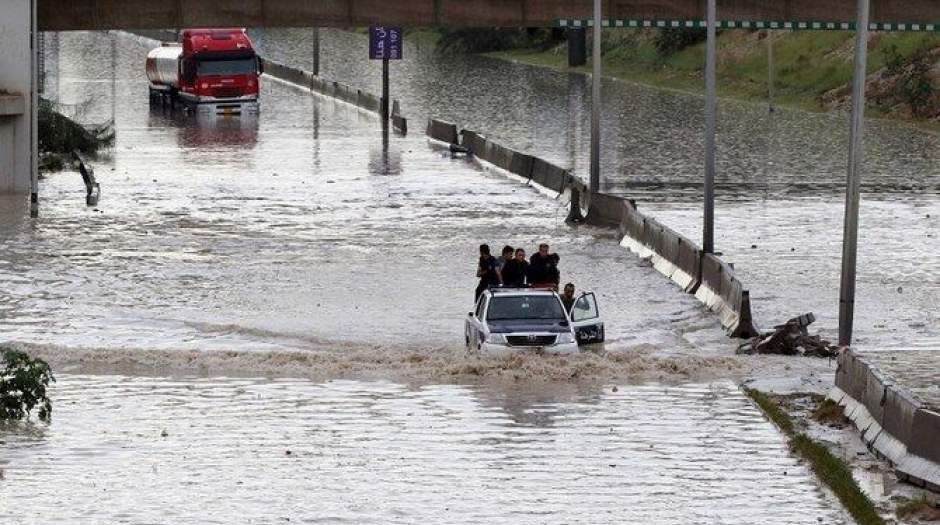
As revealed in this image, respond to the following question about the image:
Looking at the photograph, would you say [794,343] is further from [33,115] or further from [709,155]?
[33,115]

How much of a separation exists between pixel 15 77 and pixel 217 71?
33446mm

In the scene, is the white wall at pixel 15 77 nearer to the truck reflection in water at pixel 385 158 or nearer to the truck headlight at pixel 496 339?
the truck reflection in water at pixel 385 158

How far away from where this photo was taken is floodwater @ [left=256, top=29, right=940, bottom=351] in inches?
1585

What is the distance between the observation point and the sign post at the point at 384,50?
86.1 metres

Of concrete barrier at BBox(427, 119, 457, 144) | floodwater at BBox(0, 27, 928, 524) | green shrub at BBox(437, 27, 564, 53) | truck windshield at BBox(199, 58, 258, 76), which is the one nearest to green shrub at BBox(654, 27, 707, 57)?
green shrub at BBox(437, 27, 564, 53)

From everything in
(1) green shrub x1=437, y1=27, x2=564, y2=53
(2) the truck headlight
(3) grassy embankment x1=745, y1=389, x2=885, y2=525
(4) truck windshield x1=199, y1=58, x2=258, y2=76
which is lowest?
(3) grassy embankment x1=745, y1=389, x2=885, y2=525

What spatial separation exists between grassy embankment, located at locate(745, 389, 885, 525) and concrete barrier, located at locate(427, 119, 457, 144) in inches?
1892

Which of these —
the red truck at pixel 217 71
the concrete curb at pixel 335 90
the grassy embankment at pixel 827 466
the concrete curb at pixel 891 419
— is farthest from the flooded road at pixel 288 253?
the red truck at pixel 217 71

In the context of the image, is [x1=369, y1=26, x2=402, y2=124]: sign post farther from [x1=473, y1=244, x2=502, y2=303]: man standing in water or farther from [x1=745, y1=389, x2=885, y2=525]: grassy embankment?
[x1=745, y1=389, x2=885, y2=525]: grassy embankment

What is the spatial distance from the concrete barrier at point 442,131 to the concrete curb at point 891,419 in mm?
48933

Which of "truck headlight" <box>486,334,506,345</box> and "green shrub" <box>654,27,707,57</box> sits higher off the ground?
"green shrub" <box>654,27,707,57</box>

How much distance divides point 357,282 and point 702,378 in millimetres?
12227

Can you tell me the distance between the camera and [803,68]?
93.5m

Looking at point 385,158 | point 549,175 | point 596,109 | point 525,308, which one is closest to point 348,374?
point 525,308
